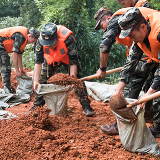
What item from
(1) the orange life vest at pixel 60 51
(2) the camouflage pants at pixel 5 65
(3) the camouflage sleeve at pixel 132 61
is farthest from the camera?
(2) the camouflage pants at pixel 5 65

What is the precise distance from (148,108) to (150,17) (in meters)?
1.54

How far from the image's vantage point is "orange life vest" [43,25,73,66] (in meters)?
3.25

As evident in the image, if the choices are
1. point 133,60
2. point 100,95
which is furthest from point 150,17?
point 100,95

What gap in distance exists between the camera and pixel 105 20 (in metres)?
3.13

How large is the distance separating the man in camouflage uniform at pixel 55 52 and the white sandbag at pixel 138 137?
1.31 metres

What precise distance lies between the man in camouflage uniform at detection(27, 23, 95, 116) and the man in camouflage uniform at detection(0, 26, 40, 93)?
1.24 m

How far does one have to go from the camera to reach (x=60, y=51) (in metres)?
3.28

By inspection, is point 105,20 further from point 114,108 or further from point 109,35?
point 114,108

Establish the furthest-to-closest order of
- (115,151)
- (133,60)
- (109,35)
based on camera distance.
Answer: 1. (109,35)
2. (133,60)
3. (115,151)

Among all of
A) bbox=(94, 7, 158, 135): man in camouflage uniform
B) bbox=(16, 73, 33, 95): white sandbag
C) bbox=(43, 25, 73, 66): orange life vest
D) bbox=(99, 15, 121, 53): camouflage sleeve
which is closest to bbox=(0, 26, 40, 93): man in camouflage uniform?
bbox=(16, 73, 33, 95): white sandbag

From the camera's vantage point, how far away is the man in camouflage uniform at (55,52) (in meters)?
3.13

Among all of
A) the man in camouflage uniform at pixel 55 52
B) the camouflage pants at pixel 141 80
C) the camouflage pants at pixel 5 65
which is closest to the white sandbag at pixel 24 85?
the camouflage pants at pixel 5 65

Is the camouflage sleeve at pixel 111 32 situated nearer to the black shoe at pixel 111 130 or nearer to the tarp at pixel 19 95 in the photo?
the black shoe at pixel 111 130

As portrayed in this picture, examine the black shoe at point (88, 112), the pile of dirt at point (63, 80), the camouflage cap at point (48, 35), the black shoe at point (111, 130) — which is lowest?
the black shoe at point (88, 112)
